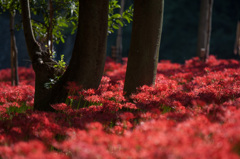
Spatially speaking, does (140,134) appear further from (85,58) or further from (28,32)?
(28,32)

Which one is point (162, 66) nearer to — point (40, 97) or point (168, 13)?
point (40, 97)

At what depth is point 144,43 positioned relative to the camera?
4.42 meters

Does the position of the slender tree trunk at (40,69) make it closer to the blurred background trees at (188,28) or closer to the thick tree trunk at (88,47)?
the thick tree trunk at (88,47)

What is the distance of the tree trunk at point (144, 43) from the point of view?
14.3 feet

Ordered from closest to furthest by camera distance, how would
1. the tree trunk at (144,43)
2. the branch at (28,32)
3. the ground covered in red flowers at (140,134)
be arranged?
the ground covered in red flowers at (140,134) → the tree trunk at (144,43) → the branch at (28,32)

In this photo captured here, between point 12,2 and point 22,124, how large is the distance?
140 inches

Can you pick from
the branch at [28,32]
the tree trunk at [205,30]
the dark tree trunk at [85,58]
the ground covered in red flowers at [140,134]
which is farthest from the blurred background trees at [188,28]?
the ground covered in red flowers at [140,134]

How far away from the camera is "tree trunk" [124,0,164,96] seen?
4.35 m

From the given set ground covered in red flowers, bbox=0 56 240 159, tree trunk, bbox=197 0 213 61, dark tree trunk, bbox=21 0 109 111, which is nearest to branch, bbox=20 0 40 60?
dark tree trunk, bbox=21 0 109 111

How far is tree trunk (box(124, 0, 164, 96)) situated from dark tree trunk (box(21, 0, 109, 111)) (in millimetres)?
525

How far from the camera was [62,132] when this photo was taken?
8.71 feet

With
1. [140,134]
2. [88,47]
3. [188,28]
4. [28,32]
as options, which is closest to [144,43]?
[88,47]

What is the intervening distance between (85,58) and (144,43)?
1.00 meters

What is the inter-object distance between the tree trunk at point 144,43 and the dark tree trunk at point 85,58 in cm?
52
